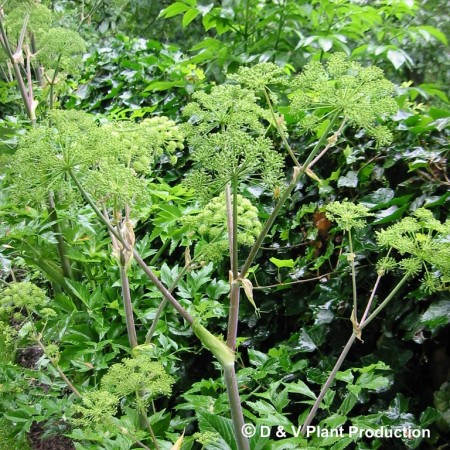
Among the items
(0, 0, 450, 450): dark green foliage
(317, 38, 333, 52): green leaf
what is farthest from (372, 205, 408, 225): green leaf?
(317, 38, 333, 52): green leaf

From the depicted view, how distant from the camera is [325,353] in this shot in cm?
158

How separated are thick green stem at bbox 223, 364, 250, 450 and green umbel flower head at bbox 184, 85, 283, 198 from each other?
343mm

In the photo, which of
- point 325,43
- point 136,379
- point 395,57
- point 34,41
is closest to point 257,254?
point 136,379

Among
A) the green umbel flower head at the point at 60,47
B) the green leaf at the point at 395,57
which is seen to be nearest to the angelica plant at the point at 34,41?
the green umbel flower head at the point at 60,47

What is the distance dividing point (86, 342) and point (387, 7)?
212 cm

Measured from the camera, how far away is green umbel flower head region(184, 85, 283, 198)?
909 millimetres

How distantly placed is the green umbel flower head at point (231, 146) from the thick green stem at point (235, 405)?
1.13 ft

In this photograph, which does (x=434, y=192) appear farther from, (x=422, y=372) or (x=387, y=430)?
(x=387, y=430)

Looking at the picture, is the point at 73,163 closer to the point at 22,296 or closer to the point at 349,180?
the point at 22,296

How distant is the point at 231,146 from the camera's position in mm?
912

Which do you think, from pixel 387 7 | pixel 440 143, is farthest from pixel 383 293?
pixel 387 7

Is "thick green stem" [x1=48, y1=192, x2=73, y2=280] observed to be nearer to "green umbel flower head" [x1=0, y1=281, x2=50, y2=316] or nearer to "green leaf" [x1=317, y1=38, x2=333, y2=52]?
"green umbel flower head" [x1=0, y1=281, x2=50, y2=316]

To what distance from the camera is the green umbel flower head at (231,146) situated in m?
0.91

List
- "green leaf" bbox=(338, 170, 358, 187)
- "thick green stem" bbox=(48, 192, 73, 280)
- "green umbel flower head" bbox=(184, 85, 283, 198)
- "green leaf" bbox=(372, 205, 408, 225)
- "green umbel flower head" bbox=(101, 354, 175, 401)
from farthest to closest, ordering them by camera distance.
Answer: "thick green stem" bbox=(48, 192, 73, 280) → "green leaf" bbox=(338, 170, 358, 187) → "green leaf" bbox=(372, 205, 408, 225) → "green umbel flower head" bbox=(101, 354, 175, 401) → "green umbel flower head" bbox=(184, 85, 283, 198)
